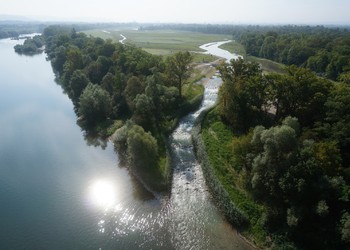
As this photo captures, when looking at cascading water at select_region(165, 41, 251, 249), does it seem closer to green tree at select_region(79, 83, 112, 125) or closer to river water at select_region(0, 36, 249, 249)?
river water at select_region(0, 36, 249, 249)

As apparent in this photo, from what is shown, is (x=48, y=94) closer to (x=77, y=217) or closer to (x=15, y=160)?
(x=15, y=160)

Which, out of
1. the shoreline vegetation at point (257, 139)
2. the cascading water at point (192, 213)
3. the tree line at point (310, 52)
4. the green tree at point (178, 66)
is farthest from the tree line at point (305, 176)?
the tree line at point (310, 52)

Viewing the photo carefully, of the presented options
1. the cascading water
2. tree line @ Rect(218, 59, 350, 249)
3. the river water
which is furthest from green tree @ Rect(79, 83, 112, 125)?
tree line @ Rect(218, 59, 350, 249)

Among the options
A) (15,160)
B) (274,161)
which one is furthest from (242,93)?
(15,160)

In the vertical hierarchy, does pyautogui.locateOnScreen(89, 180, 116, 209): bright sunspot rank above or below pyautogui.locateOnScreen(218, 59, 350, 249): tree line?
below

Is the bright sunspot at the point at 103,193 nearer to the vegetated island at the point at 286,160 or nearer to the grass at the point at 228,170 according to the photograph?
the vegetated island at the point at 286,160
